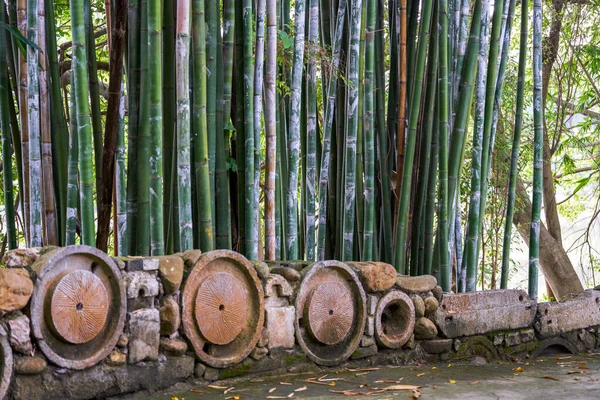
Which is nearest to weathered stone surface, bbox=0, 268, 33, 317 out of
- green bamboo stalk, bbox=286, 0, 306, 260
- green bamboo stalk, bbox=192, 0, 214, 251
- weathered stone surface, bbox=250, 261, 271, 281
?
green bamboo stalk, bbox=192, 0, 214, 251

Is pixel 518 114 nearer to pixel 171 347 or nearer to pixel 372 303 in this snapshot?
pixel 372 303

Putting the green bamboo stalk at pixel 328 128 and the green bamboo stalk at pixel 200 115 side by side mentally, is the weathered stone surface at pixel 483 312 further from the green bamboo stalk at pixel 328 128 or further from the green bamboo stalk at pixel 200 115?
the green bamboo stalk at pixel 200 115

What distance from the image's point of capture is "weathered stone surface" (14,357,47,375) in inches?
91.4

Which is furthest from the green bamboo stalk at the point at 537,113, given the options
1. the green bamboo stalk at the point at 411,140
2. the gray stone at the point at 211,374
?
the gray stone at the point at 211,374

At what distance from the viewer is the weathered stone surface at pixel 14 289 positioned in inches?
90.2

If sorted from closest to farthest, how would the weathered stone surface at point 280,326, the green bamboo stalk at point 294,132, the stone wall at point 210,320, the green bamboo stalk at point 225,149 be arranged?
1. the stone wall at point 210,320
2. the weathered stone surface at point 280,326
3. the green bamboo stalk at point 225,149
4. the green bamboo stalk at point 294,132

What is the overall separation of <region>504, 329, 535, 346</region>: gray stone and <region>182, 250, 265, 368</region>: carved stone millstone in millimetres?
1628

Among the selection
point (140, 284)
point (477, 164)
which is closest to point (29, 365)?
point (140, 284)

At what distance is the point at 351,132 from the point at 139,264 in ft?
4.75

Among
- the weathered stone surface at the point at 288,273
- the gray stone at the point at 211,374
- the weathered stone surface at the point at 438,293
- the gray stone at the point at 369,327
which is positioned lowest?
the gray stone at the point at 211,374

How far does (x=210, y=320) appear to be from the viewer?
290 centimetres

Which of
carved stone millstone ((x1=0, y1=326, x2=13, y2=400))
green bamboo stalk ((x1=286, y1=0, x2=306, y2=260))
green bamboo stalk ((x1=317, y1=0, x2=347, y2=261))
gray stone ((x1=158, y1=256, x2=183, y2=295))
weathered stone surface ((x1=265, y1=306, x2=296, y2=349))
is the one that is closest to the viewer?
carved stone millstone ((x1=0, y1=326, x2=13, y2=400))

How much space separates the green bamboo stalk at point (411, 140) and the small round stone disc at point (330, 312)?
57 cm

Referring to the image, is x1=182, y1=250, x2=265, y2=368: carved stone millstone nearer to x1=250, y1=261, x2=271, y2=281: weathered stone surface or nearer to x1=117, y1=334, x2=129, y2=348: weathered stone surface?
x1=250, y1=261, x2=271, y2=281: weathered stone surface
